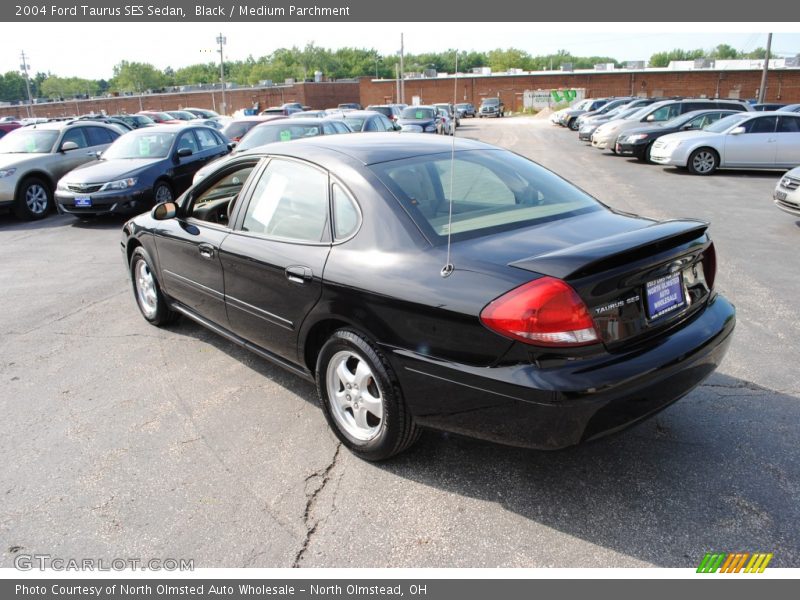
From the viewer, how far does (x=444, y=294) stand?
2752mm

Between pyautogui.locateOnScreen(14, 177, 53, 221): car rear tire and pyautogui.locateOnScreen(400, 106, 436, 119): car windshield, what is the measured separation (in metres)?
17.1

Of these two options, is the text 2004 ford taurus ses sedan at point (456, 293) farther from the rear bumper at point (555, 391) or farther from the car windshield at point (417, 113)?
the car windshield at point (417, 113)

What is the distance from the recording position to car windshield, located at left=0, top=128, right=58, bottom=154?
40.7 feet

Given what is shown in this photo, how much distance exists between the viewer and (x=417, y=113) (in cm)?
2717

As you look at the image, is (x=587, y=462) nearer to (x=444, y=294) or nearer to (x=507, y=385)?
(x=507, y=385)

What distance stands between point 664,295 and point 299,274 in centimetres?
191

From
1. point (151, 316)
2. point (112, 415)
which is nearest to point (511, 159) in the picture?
point (112, 415)

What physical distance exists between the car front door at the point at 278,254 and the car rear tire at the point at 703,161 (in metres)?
14.0

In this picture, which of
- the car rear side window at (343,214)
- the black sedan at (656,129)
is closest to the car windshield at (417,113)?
the black sedan at (656,129)

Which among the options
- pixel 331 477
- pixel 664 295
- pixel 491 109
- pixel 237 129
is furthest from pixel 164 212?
pixel 491 109

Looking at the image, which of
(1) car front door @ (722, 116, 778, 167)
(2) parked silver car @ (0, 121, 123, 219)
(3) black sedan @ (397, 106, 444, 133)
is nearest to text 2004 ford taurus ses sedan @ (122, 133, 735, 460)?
(2) parked silver car @ (0, 121, 123, 219)

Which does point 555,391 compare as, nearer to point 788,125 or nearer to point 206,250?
point 206,250

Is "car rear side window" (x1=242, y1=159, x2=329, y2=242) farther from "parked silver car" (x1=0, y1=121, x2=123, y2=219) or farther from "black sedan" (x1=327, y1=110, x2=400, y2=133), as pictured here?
"black sedan" (x1=327, y1=110, x2=400, y2=133)

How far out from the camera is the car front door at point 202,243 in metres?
4.26
